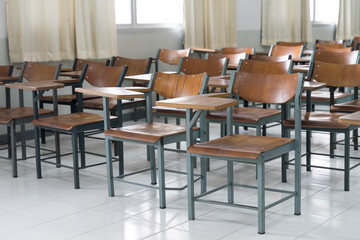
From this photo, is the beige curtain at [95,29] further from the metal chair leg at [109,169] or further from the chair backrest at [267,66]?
the metal chair leg at [109,169]

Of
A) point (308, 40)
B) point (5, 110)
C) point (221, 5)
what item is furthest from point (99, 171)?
point (308, 40)

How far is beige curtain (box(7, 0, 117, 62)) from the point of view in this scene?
5371 millimetres

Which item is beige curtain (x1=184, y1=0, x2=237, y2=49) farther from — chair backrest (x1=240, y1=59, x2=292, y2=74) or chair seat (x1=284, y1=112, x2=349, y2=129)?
chair seat (x1=284, y1=112, x2=349, y2=129)

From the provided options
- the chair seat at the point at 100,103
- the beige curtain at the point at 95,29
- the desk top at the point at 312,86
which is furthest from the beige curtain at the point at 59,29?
the desk top at the point at 312,86

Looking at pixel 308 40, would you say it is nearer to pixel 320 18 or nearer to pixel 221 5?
pixel 320 18

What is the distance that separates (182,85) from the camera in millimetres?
3562

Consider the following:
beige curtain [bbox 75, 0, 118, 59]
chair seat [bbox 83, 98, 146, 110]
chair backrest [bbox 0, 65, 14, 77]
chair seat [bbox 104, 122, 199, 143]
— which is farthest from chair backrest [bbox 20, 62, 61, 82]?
chair seat [bbox 104, 122, 199, 143]

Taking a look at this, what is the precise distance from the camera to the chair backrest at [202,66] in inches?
183

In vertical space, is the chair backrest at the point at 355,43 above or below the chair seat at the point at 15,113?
above

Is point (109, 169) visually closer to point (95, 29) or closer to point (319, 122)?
point (319, 122)

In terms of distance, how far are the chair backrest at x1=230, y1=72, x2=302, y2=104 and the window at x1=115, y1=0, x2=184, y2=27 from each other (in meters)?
3.31

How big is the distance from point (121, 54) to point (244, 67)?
2.45 meters

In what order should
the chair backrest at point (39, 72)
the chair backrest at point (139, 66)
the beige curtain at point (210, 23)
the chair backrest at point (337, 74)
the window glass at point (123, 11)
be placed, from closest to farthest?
the chair backrest at point (337, 74)
the chair backrest at point (39, 72)
the chair backrest at point (139, 66)
the window glass at point (123, 11)
the beige curtain at point (210, 23)

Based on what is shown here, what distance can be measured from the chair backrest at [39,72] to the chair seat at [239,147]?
6.35ft
